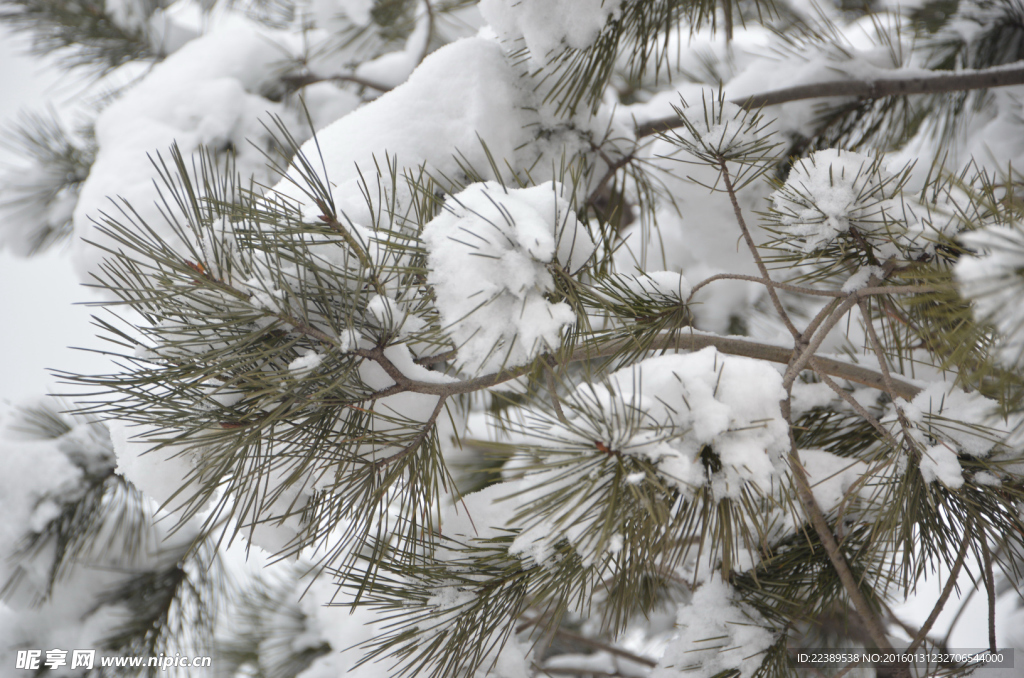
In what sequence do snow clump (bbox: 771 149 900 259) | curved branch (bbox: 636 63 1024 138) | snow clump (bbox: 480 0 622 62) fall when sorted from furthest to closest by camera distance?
curved branch (bbox: 636 63 1024 138) < snow clump (bbox: 480 0 622 62) < snow clump (bbox: 771 149 900 259)

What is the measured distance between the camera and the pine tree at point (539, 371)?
41 centimetres

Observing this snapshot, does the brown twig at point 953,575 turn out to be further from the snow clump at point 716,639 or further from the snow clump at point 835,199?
the snow clump at point 835,199

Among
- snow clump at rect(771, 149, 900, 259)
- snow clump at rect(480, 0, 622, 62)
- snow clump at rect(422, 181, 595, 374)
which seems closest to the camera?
snow clump at rect(422, 181, 595, 374)

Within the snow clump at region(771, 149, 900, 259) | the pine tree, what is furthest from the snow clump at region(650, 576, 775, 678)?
the snow clump at region(771, 149, 900, 259)

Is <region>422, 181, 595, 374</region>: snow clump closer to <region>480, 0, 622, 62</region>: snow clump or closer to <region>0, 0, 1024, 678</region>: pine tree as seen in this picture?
<region>0, 0, 1024, 678</region>: pine tree

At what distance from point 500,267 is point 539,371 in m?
0.30

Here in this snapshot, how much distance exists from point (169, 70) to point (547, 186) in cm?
116

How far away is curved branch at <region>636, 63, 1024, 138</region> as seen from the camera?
2.82 ft

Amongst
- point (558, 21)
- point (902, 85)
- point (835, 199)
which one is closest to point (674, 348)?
point (835, 199)

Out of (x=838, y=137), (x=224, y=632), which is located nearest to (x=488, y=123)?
(x=838, y=137)

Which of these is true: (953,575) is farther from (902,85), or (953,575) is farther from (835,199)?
(902,85)

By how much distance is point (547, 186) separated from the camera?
439 millimetres

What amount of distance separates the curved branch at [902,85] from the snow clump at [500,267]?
0.57 metres

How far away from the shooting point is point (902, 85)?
92 cm
